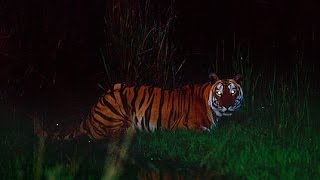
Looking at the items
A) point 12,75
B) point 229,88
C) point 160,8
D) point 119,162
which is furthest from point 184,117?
point 12,75

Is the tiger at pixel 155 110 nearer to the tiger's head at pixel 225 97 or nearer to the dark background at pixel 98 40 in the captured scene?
the tiger's head at pixel 225 97

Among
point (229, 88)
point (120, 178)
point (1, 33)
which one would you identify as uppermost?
point (1, 33)

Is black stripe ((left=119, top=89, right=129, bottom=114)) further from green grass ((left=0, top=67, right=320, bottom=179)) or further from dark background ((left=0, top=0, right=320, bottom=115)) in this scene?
dark background ((left=0, top=0, right=320, bottom=115))

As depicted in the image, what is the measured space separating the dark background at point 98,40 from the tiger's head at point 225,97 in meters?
1.93

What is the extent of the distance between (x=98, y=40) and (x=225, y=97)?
308cm

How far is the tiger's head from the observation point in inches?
328

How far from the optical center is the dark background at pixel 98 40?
10.8 m

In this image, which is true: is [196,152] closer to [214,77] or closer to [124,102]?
[214,77]

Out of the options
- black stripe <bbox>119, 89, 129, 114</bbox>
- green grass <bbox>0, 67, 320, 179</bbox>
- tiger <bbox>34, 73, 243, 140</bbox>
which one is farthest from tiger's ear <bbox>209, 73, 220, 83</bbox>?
black stripe <bbox>119, 89, 129, 114</bbox>

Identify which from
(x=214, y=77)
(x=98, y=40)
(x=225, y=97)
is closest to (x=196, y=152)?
(x=225, y=97)

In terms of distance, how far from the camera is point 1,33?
429 inches

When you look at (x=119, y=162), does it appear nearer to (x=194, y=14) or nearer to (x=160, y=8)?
(x=160, y=8)

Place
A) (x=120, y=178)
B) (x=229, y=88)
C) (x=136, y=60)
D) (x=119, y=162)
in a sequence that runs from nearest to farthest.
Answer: (x=120, y=178), (x=119, y=162), (x=229, y=88), (x=136, y=60)

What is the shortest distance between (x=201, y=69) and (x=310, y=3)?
72.7 inches
